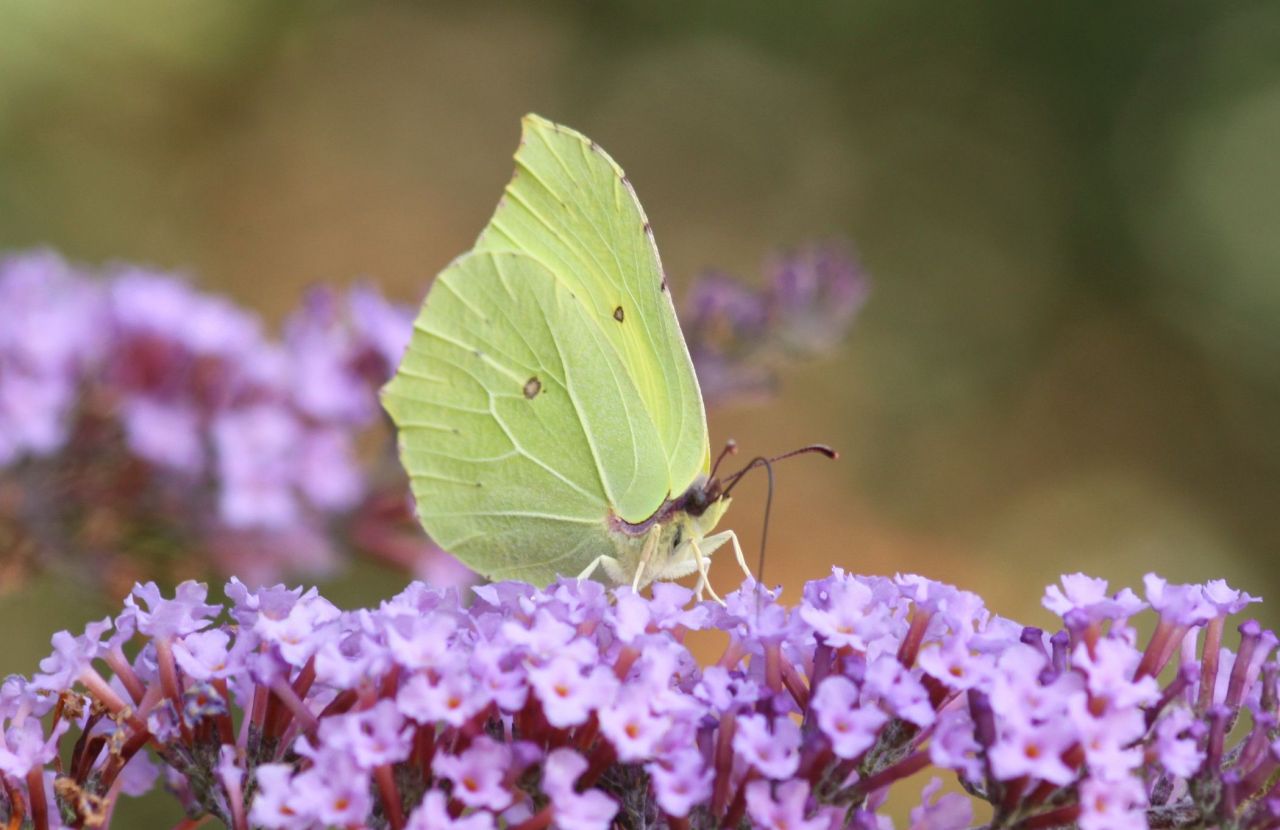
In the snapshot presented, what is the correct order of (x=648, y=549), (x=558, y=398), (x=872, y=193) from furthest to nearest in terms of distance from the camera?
(x=872, y=193)
(x=558, y=398)
(x=648, y=549)

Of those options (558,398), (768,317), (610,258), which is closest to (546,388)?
(558,398)

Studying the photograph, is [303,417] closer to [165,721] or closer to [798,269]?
[798,269]

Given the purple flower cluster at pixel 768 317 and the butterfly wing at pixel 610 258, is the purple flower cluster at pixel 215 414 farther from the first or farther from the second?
the butterfly wing at pixel 610 258

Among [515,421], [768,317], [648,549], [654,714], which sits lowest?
[654,714]

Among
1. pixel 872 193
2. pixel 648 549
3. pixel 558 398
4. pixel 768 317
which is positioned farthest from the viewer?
pixel 872 193

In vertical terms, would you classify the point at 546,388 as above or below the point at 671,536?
above

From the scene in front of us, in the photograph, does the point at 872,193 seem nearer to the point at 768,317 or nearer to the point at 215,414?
the point at 768,317

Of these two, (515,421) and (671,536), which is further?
(515,421)

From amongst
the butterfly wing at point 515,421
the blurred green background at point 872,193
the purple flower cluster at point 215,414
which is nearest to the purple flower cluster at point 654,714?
the butterfly wing at point 515,421
